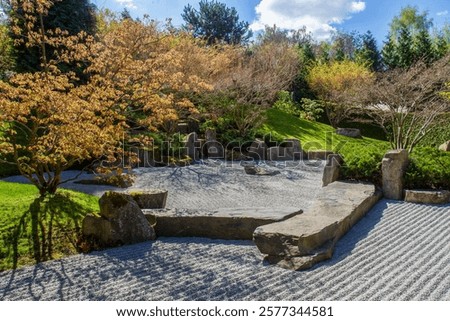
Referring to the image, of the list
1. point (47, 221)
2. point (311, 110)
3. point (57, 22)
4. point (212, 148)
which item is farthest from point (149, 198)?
point (311, 110)

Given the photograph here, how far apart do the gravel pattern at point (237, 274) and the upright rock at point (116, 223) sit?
21 cm

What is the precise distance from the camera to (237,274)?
3.70m

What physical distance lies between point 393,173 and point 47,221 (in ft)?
19.6

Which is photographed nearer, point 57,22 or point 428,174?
point 428,174

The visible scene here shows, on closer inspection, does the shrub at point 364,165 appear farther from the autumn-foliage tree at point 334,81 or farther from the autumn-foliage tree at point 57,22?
the autumn-foliage tree at point 334,81

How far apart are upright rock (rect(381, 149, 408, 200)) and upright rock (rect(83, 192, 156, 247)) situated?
4.64m

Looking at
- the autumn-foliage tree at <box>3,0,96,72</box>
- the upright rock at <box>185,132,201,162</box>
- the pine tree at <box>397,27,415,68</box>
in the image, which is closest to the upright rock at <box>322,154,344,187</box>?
the upright rock at <box>185,132,201,162</box>

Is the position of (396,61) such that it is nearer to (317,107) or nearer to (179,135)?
(317,107)

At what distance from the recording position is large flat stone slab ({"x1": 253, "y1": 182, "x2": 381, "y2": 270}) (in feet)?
12.9

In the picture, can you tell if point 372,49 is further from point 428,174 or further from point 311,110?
point 428,174

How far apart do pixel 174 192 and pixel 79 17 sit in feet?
33.8

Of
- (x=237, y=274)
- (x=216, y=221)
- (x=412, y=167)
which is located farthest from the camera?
(x=412, y=167)

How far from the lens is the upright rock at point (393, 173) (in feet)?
23.0

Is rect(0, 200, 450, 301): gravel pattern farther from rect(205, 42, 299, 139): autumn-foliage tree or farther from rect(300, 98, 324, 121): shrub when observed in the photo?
rect(300, 98, 324, 121): shrub
